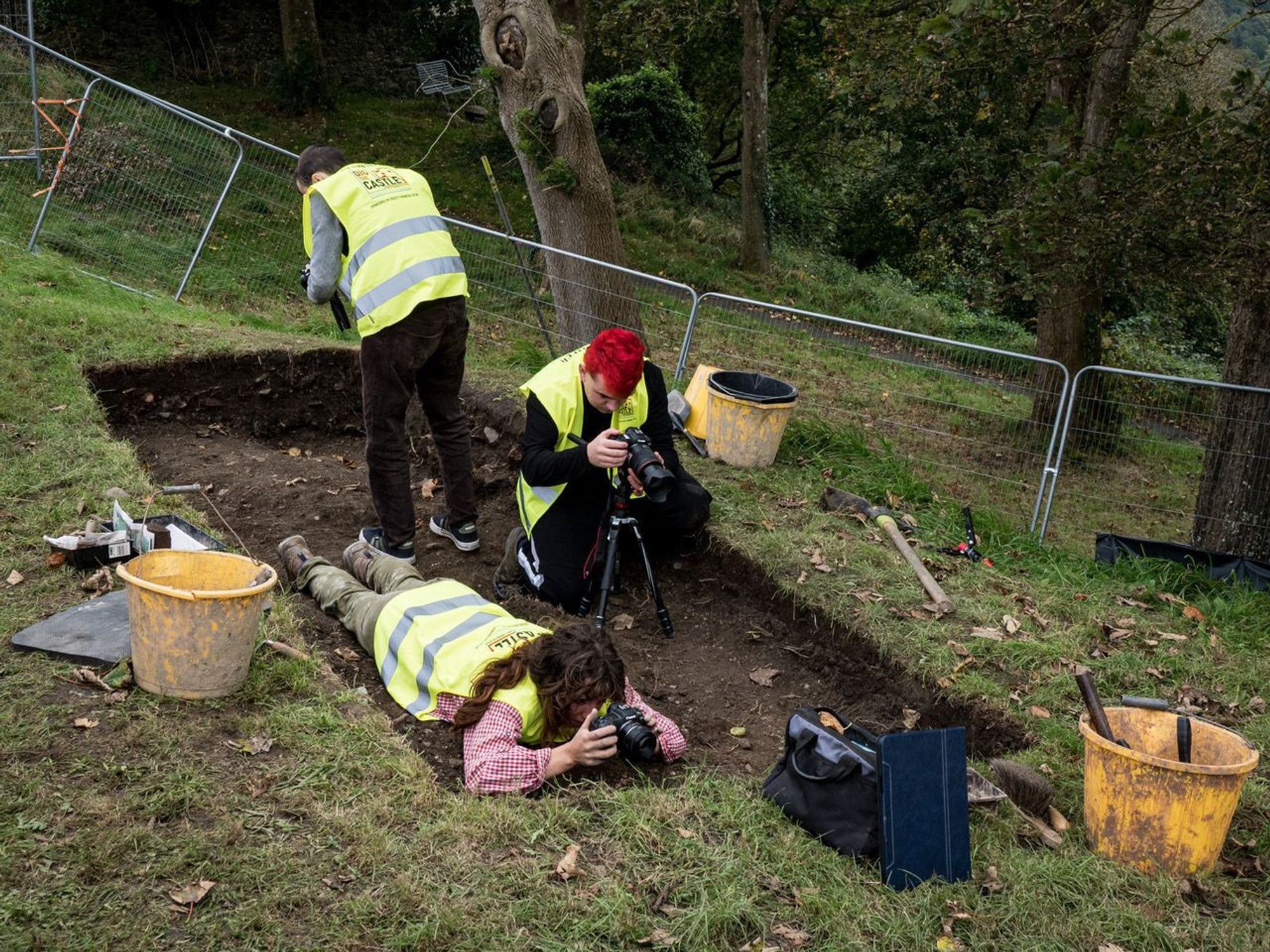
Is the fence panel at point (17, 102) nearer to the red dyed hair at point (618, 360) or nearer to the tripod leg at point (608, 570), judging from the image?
the red dyed hair at point (618, 360)

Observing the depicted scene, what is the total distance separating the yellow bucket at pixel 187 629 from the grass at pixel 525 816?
9 centimetres

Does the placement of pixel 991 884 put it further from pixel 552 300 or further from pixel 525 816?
pixel 552 300

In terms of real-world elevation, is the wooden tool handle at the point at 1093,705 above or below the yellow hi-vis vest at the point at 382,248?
below

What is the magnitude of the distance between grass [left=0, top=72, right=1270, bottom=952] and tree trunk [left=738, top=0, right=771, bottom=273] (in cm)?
1200

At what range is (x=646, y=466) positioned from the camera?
4988 millimetres

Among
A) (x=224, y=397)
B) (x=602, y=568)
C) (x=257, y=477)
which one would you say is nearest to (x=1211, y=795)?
(x=602, y=568)

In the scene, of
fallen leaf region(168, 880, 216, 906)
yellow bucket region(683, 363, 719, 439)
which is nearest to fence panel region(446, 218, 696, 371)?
yellow bucket region(683, 363, 719, 439)

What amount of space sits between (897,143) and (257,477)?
23080 millimetres

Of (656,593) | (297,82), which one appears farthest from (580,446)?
(297,82)

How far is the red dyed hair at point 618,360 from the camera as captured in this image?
17.3ft

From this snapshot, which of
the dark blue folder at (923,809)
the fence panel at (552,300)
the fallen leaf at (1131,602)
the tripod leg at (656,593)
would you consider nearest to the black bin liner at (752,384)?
the fence panel at (552,300)

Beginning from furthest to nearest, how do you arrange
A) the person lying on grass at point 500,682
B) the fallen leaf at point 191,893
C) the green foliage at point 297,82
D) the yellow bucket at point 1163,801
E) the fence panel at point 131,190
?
the green foliage at point 297,82 < the fence panel at point 131,190 < the person lying on grass at point 500,682 < the yellow bucket at point 1163,801 < the fallen leaf at point 191,893

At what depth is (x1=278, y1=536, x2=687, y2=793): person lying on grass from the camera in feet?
12.9

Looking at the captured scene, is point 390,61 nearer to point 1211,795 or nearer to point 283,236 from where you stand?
point 283,236
